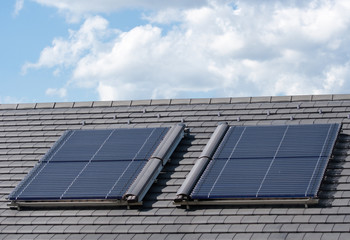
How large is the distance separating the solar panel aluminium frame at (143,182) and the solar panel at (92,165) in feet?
0.32

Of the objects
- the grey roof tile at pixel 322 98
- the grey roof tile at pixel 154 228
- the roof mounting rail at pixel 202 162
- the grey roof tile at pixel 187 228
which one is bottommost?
the grey roof tile at pixel 154 228

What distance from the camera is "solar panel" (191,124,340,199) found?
17.2m

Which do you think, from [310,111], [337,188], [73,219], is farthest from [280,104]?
[73,219]

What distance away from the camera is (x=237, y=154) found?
18719 mm

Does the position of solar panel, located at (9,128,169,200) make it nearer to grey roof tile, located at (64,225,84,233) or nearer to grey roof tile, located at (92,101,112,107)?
grey roof tile, located at (64,225,84,233)

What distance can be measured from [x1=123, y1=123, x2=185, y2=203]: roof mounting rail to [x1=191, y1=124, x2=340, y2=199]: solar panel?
1.22 m

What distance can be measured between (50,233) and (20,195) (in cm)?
164

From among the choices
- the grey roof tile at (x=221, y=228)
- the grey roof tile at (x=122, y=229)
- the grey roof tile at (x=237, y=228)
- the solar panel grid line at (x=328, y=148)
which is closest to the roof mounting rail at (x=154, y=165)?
the grey roof tile at (x=122, y=229)

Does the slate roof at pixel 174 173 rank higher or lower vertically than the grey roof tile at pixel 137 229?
higher

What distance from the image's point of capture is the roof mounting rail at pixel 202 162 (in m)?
17.6

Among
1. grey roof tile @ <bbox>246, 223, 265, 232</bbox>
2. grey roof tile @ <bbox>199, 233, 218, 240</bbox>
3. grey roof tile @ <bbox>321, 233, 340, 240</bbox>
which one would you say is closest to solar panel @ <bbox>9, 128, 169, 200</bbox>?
grey roof tile @ <bbox>199, 233, 218, 240</bbox>

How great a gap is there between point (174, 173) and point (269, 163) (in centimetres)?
230

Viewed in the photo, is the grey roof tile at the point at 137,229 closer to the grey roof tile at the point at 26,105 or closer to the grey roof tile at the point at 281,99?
the grey roof tile at the point at 281,99

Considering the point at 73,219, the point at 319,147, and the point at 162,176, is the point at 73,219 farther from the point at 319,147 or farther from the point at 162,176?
the point at 319,147
